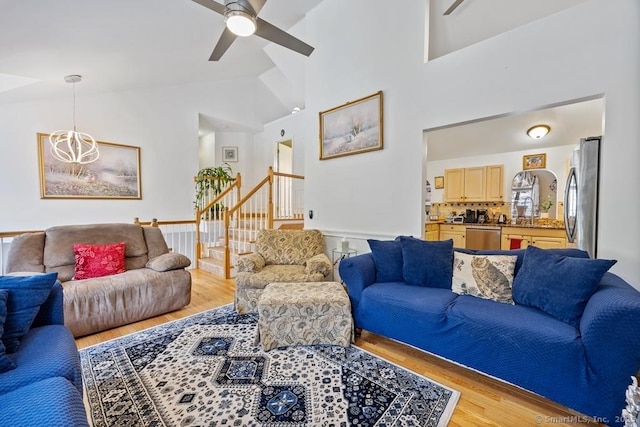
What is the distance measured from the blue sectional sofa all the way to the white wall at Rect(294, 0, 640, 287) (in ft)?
1.81

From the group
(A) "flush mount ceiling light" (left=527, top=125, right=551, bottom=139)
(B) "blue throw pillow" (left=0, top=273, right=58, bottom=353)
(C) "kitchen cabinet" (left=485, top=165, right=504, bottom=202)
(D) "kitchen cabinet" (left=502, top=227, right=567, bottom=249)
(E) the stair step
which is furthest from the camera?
(C) "kitchen cabinet" (left=485, top=165, right=504, bottom=202)

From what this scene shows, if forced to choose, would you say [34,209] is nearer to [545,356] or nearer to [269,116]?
[269,116]

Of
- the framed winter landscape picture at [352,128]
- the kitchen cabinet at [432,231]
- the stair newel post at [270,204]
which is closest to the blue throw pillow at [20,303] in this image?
the framed winter landscape picture at [352,128]

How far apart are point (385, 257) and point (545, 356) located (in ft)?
4.32

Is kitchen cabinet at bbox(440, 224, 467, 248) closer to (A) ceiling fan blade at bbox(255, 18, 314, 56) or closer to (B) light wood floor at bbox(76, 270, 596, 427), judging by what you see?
(B) light wood floor at bbox(76, 270, 596, 427)

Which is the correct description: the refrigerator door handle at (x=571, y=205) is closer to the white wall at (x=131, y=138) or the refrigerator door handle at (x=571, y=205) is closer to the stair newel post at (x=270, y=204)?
the stair newel post at (x=270, y=204)

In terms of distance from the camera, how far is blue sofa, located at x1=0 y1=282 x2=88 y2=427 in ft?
3.09

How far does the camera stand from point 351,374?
1.95 metres

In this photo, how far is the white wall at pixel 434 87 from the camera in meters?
1.98

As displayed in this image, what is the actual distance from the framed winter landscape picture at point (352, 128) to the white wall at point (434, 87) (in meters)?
0.10

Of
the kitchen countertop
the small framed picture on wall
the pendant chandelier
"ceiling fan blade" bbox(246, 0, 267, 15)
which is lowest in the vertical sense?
the kitchen countertop

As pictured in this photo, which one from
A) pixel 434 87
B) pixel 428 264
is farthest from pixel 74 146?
pixel 428 264

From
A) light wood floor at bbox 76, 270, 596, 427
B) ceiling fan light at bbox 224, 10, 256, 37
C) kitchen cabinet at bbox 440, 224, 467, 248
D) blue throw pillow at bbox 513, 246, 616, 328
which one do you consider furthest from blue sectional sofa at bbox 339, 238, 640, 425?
kitchen cabinet at bbox 440, 224, 467, 248

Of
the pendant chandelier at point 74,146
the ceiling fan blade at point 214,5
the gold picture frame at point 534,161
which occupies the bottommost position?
the gold picture frame at point 534,161
